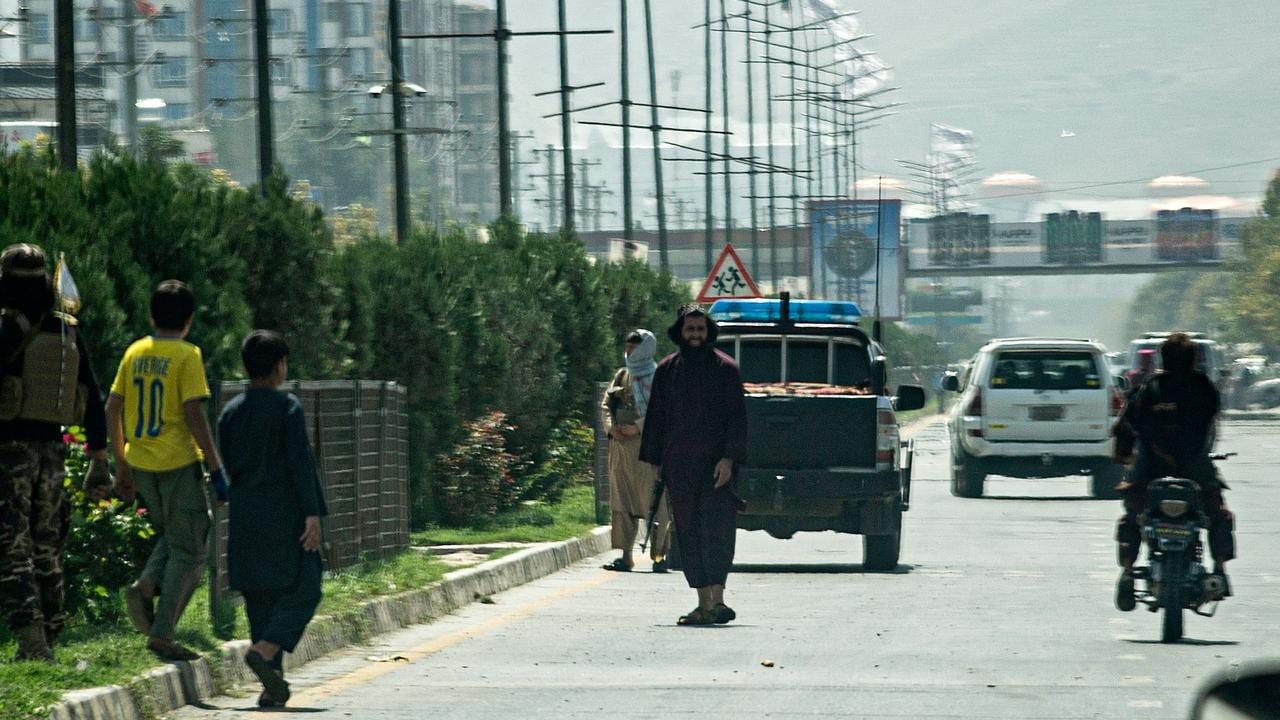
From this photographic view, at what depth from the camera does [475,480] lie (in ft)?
71.4

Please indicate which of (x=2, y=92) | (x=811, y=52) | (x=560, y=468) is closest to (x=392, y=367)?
(x=560, y=468)

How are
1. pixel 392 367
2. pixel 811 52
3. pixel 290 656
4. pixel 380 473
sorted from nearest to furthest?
pixel 290 656
pixel 380 473
pixel 392 367
pixel 811 52

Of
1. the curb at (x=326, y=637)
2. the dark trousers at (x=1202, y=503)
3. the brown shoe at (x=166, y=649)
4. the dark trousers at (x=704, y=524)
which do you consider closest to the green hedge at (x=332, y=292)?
the curb at (x=326, y=637)

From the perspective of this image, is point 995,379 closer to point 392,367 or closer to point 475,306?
point 475,306

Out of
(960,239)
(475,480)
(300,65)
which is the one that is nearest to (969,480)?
(475,480)

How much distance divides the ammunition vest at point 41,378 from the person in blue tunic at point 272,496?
2.30 feet

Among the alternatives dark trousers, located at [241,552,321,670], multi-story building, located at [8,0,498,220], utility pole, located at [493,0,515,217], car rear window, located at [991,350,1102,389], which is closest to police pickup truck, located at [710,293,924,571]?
dark trousers, located at [241,552,321,670]

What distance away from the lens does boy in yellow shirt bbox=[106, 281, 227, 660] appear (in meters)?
9.67

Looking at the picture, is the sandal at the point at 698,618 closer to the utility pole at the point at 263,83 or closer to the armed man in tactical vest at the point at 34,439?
the armed man in tactical vest at the point at 34,439

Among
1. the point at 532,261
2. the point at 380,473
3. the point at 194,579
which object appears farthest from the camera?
the point at 532,261

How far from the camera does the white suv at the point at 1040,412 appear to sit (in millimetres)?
29062

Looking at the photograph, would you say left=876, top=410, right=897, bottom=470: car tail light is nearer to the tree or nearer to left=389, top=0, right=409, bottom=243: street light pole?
left=389, top=0, right=409, bottom=243: street light pole

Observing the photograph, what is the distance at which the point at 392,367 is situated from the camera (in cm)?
2080

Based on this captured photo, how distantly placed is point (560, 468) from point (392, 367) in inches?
256
